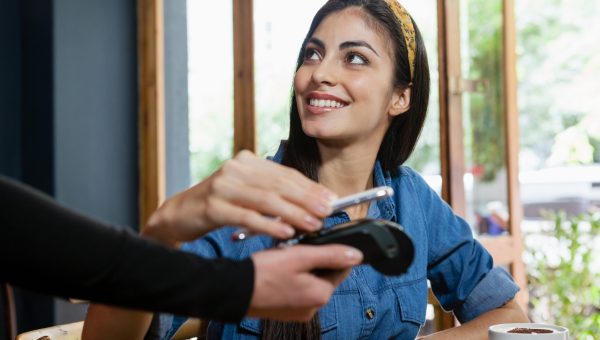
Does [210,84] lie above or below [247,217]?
above

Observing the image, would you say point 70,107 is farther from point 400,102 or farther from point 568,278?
point 568,278

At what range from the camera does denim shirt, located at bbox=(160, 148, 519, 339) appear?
1240 millimetres

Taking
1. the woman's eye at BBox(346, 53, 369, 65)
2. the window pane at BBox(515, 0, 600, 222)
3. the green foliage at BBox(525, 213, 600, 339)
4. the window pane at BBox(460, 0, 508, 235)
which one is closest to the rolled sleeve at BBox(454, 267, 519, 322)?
the woman's eye at BBox(346, 53, 369, 65)

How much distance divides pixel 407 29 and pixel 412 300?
535mm

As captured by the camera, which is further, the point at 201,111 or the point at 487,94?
the point at 201,111

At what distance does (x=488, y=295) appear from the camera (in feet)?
4.67

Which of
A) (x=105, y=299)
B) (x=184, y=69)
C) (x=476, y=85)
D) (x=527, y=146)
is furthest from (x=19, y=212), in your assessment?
(x=527, y=146)

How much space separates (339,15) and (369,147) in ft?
0.88

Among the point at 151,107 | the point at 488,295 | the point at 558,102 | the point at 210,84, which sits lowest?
the point at 488,295

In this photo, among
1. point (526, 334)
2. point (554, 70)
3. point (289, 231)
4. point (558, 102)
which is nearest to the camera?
point (289, 231)

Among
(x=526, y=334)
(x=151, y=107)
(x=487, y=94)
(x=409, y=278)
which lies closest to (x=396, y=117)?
(x=409, y=278)

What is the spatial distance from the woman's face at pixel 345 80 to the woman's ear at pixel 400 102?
3cm

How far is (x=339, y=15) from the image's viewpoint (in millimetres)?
1438

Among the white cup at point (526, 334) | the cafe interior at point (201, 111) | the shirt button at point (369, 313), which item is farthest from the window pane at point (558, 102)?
the white cup at point (526, 334)
